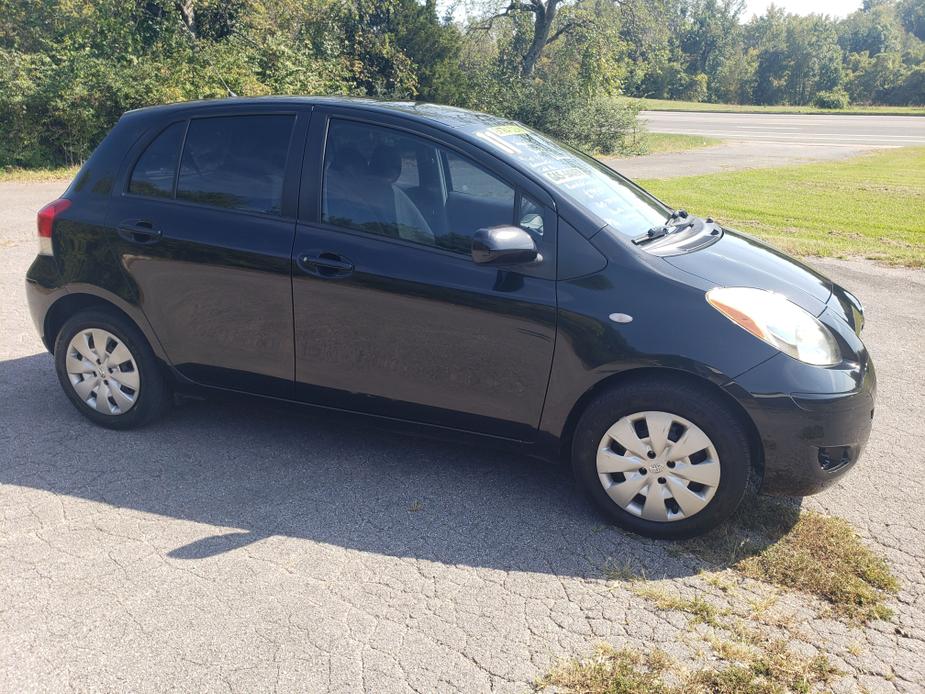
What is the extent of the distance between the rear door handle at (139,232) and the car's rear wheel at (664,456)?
241cm

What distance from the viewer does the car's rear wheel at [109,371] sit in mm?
4508

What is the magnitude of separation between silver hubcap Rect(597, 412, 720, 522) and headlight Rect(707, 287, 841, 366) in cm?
50

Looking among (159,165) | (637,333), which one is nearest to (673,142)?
(159,165)

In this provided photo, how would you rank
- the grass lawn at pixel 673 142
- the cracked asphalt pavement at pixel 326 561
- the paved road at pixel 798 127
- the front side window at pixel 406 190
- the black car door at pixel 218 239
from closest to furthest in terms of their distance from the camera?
the cracked asphalt pavement at pixel 326 561
the front side window at pixel 406 190
the black car door at pixel 218 239
the grass lawn at pixel 673 142
the paved road at pixel 798 127

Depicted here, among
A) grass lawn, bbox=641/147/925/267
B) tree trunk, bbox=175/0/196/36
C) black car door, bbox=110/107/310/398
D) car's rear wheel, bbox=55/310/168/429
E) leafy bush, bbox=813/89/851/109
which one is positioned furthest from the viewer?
leafy bush, bbox=813/89/851/109

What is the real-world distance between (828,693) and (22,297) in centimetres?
707

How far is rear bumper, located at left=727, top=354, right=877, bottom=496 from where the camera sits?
3.38 meters

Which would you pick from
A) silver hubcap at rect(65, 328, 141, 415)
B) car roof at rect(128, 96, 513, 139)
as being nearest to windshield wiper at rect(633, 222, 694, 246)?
car roof at rect(128, 96, 513, 139)

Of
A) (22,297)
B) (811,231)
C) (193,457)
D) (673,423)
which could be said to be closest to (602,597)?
(673,423)

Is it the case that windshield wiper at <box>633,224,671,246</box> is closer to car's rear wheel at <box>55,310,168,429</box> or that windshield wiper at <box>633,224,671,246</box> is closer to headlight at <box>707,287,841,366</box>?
headlight at <box>707,287,841,366</box>

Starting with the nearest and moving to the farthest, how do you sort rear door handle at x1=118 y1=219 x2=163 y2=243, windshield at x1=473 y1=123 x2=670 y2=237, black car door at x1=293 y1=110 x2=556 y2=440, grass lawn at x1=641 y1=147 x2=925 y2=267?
black car door at x1=293 y1=110 x2=556 y2=440 < windshield at x1=473 y1=123 x2=670 y2=237 < rear door handle at x1=118 y1=219 x2=163 y2=243 < grass lawn at x1=641 y1=147 x2=925 y2=267

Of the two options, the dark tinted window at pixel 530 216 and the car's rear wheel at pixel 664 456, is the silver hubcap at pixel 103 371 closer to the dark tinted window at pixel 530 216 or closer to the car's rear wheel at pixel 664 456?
the dark tinted window at pixel 530 216

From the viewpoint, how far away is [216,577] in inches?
130

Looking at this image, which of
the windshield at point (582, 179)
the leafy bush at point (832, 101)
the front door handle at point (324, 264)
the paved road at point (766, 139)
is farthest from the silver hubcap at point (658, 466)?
the leafy bush at point (832, 101)
